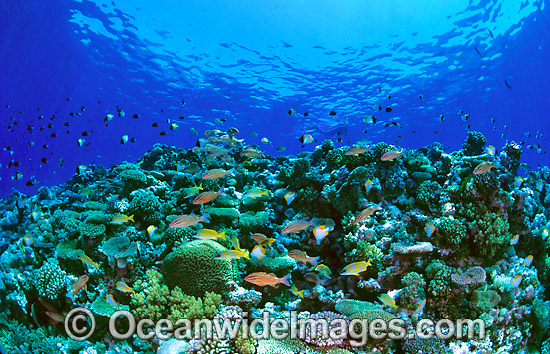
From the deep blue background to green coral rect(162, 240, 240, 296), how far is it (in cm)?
1582

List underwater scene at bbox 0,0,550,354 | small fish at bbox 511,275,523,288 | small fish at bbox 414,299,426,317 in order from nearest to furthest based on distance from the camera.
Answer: underwater scene at bbox 0,0,550,354 < small fish at bbox 414,299,426,317 < small fish at bbox 511,275,523,288

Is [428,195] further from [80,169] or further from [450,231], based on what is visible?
[80,169]

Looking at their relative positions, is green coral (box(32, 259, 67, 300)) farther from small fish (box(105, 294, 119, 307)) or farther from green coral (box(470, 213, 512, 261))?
green coral (box(470, 213, 512, 261))

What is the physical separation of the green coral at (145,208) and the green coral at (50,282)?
1.87 m

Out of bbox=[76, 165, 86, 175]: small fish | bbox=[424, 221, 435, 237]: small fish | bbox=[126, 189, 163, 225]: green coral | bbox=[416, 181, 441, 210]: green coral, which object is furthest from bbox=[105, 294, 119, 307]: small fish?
bbox=[76, 165, 86, 175]: small fish

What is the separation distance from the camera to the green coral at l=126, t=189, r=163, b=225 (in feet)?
22.3

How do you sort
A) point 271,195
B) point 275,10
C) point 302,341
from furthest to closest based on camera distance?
point 275,10, point 271,195, point 302,341

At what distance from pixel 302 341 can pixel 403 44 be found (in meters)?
28.8

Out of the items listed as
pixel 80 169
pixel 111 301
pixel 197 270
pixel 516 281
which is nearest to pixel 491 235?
pixel 516 281

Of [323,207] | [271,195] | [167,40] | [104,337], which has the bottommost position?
[104,337]

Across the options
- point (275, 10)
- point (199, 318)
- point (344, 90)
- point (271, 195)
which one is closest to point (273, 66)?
point (275, 10)

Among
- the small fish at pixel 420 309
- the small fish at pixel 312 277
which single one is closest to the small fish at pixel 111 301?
the small fish at pixel 312 277

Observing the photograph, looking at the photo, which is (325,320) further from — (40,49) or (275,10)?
(40,49)

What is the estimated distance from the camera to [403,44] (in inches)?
1005
